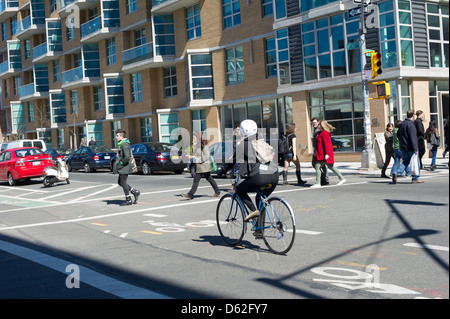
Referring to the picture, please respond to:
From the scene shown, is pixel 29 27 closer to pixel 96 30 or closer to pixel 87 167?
pixel 96 30

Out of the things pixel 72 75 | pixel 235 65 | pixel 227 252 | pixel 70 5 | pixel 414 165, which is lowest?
pixel 227 252

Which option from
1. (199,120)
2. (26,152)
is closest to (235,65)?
(199,120)

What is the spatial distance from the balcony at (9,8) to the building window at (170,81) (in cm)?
2973

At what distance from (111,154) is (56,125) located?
22604mm

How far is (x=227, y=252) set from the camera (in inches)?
291

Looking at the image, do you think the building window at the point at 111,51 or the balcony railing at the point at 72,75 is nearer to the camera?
the building window at the point at 111,51

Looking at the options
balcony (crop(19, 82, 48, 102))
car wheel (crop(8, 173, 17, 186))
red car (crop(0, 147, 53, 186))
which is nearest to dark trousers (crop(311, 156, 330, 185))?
red car (crop(0, 147, 53, 186))

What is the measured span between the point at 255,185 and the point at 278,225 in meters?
0.59

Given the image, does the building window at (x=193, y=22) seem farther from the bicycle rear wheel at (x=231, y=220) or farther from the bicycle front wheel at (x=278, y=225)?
the bicycle front wheel at (x=278, y=225)

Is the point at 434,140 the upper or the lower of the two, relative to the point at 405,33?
lower

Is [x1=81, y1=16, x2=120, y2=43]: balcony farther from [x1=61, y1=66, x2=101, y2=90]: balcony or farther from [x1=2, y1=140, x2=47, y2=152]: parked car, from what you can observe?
[x1=2, y1=140, x2=47, y2=152]: parked car

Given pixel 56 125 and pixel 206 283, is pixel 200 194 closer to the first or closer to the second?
pixel 206 283

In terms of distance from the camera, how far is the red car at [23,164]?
2255 centimetres

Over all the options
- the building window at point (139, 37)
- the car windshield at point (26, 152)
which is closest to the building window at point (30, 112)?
the building window at point (139, 37)
